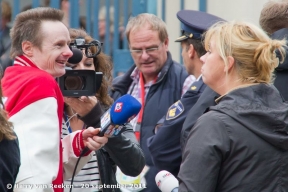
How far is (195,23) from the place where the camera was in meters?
4.10

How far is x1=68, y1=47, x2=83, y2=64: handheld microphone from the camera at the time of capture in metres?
3.54

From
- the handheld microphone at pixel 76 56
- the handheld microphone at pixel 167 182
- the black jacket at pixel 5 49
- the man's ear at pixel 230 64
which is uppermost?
the man's ear at pixel 230 64

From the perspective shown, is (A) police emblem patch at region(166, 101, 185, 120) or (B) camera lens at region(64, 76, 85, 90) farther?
(A) police emblem patch at region(166, 101, 185, 120)

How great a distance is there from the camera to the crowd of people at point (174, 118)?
2641mm

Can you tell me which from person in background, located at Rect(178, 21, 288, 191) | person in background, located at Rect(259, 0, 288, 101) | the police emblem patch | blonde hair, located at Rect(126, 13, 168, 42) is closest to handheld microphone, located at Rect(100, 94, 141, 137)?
person in background, located at Rect(178, 21, 288, 191)

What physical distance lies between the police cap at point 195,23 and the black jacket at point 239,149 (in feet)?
4.62

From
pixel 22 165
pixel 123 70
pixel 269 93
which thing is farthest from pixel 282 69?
pixel 123 70

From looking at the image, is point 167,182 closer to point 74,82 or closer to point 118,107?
point 118,107

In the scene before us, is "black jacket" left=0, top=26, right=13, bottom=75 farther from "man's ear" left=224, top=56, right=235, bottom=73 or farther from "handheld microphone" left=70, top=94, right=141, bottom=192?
"man's ear" left=224, top=56, right=235, bottom=73

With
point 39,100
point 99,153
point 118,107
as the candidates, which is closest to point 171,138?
point 99,153

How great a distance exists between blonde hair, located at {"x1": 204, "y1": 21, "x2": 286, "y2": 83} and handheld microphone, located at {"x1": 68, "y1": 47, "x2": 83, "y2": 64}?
0.96 meters

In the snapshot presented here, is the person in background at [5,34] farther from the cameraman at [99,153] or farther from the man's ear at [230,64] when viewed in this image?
the man's ear at [230,64]

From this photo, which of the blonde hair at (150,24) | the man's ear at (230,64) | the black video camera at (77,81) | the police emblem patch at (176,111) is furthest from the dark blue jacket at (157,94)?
the man's ear at (230,64)

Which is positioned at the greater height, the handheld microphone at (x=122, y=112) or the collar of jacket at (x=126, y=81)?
the handheld microphone at (x=122, y=112)
